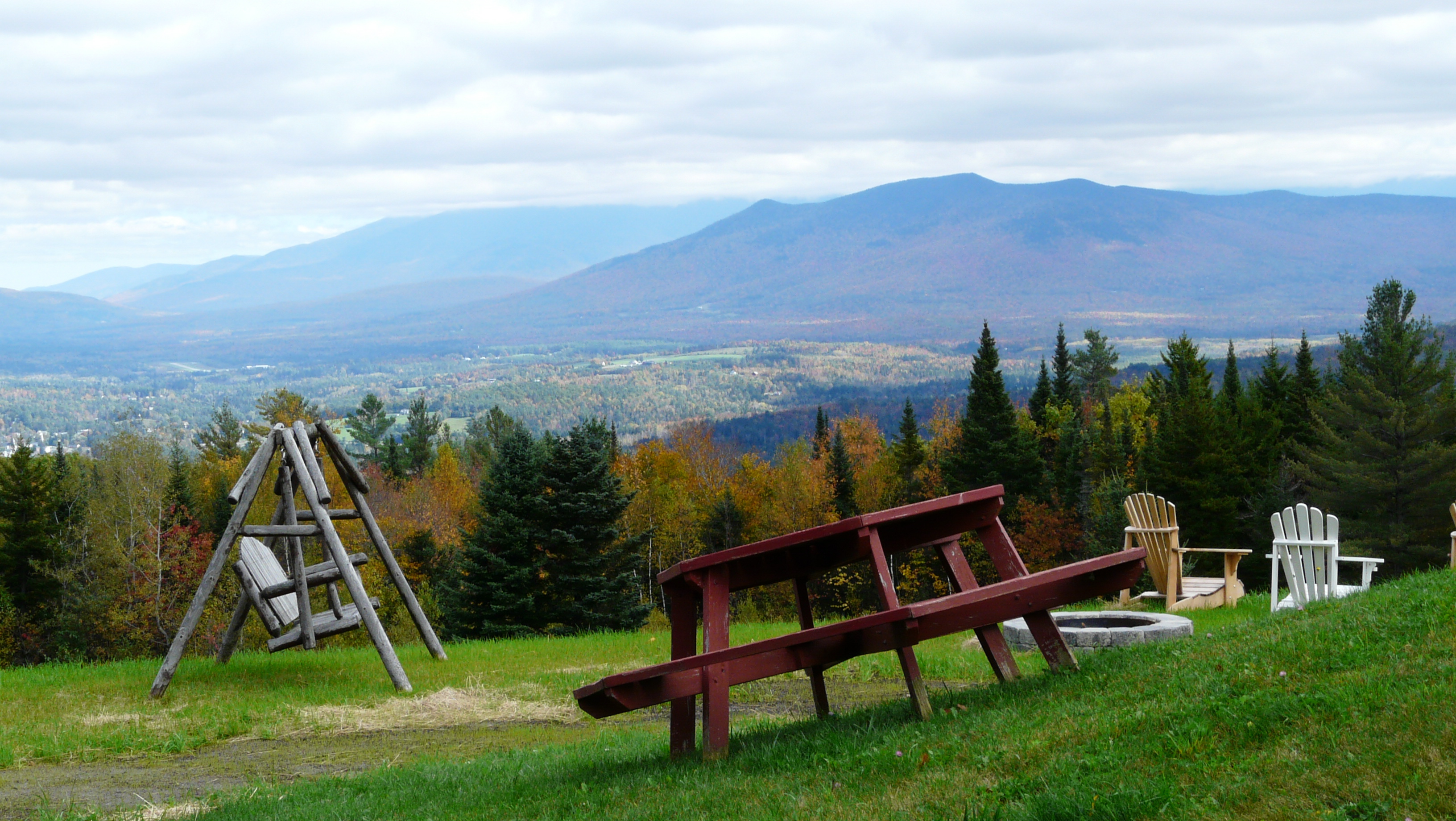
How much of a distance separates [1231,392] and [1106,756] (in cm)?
7003

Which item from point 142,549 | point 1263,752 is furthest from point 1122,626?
point 142,549

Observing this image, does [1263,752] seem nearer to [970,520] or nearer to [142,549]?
[970,520]

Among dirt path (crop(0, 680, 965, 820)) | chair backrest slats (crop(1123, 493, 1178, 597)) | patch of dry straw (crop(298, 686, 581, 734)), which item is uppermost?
chair backrest slats (crop(1123, 493, 1178, 597))

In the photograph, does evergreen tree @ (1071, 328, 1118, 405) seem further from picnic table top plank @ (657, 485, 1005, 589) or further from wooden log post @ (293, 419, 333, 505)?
picnic table top plank @ (657, 485, 1005, 589)

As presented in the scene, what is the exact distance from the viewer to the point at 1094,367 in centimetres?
10131

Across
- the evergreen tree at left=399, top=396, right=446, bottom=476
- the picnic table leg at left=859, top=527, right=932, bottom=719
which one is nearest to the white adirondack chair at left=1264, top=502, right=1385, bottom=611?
the picnic table leg at left=859, top=527, right=932, bottom=719

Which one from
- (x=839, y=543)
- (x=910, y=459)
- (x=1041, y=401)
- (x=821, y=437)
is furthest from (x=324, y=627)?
(x=821, y=437)

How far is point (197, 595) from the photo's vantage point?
12.8m

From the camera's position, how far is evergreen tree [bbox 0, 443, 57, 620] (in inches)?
1794

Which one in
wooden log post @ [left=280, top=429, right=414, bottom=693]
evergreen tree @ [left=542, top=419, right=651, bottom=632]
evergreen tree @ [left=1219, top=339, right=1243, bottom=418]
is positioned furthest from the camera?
evergreen tree @ [left=1219, top=339, right=1243, bottom=418]

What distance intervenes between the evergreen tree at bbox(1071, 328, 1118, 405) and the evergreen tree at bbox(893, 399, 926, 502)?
28.8 m

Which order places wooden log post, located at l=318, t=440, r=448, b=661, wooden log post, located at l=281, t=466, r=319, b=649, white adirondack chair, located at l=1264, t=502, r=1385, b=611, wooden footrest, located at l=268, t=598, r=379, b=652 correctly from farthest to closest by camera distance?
1. wooden log post, located at l=318, t=440, r=448, b=661
2. wooden log post, located at l=281, t=466, r=319, b=649
3. wooden footrest, located at l=268, t=598, r=379, b=652
4. white adirondack chair, located at l=1264, t=502, r=1385, b=611

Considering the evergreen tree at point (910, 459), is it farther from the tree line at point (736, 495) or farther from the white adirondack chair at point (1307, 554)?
the white adirondack chair at point (1307, 554)

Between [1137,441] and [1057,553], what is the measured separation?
1351cm
